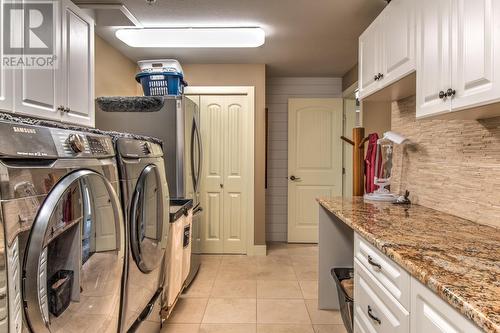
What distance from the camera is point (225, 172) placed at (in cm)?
417

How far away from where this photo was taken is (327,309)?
8.54 ft

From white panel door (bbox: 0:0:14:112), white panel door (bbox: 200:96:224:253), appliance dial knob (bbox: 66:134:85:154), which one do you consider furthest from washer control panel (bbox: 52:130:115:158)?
white panel door (bbox: 200:96:224:253)

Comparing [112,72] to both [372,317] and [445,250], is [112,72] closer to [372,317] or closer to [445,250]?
[372,317]

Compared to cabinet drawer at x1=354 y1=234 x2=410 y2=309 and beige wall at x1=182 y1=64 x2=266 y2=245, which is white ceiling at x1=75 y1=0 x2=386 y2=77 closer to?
beige wall at x1=182 y1=64 x2=266 y2=245

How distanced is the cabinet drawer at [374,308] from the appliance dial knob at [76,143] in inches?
49.2

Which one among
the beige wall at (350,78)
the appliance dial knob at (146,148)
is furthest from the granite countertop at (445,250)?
the beige wall at (350,78)

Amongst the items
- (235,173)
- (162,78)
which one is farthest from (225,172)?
(162,78)

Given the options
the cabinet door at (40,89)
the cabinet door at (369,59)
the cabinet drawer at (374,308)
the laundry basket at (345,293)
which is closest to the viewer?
the cabinet drawer at (374,308)

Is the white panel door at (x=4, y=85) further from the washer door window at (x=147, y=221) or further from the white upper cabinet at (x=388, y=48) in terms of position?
the white upper cabinet at (x=388, y=48)

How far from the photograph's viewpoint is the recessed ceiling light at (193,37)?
3070mm

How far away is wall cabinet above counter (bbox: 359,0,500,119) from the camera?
1217mm

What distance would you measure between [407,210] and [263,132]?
7.78ft

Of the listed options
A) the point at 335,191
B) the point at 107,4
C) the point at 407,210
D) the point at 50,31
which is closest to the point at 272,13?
the point at 107,4

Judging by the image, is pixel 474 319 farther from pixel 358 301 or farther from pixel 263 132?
pixel 263 132
